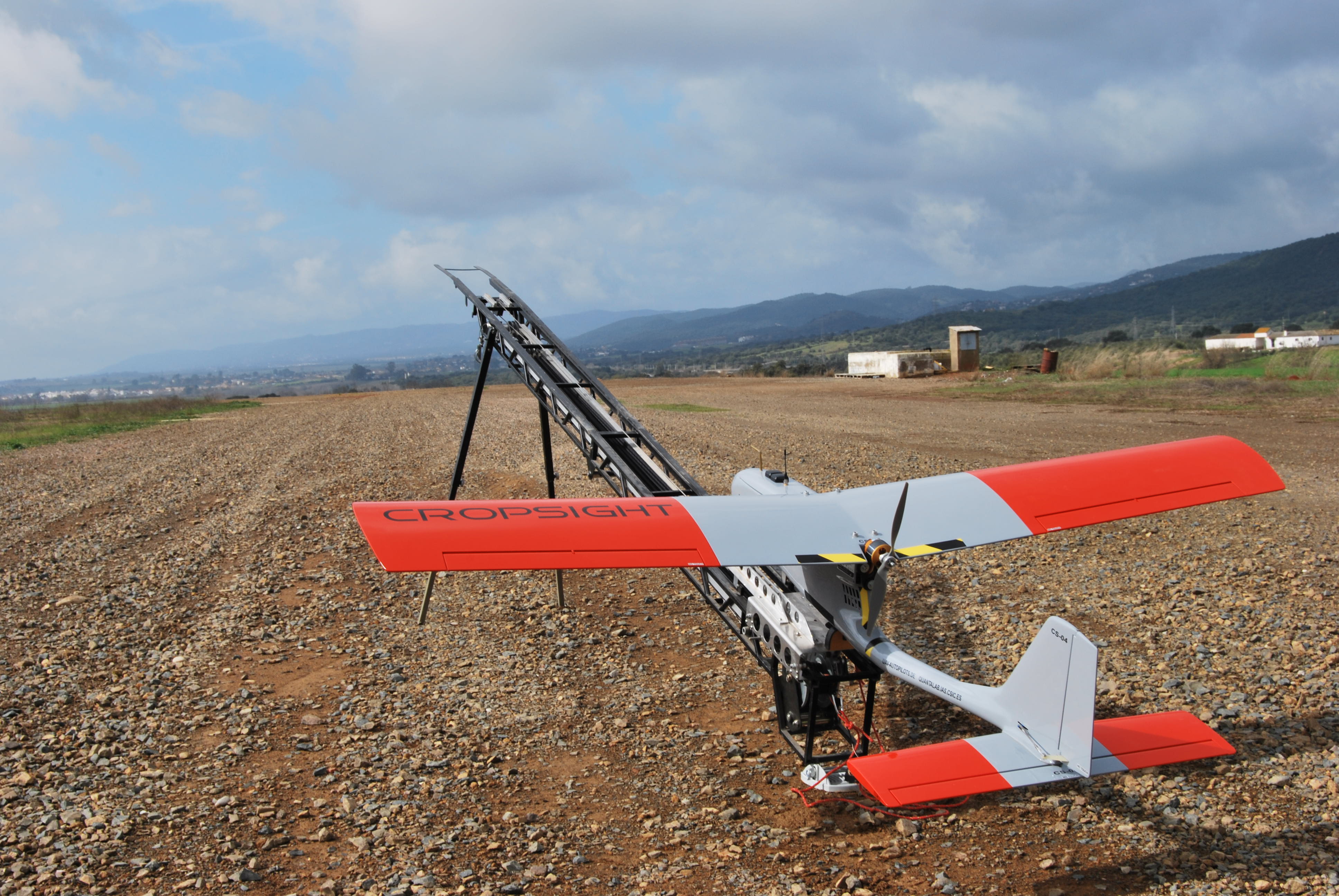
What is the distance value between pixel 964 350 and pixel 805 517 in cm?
5229

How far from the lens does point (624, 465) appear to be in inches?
Answer: 349

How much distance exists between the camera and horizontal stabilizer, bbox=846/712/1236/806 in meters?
4.75

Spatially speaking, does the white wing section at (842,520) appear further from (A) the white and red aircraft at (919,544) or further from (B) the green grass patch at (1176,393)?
(B) the green grass patch at (1176,393)

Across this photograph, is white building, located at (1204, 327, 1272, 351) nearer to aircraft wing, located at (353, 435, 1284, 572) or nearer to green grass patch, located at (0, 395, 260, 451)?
aircraft wing, located at (353, 435, 1284, 572)

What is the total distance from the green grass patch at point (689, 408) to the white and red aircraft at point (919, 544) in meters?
30.1

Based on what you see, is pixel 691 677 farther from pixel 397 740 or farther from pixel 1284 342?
pixel 1284 342

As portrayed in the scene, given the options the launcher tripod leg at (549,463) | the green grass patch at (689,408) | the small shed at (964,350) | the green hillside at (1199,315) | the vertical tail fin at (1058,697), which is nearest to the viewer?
the vertical tail fin at (1058,697)

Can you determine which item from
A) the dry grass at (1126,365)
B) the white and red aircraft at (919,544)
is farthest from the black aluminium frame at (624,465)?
the dry grass at (1126,365)

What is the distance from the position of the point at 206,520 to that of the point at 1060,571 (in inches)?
649

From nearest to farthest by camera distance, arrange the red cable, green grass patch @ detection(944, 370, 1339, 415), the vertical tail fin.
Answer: the vertical tail fin, the red cable, green grass patch @ detection(944, 370, 1339, 415)

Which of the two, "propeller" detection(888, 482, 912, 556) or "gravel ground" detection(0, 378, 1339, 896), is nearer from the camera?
"propeller" detection(888, 482, 912, 556)

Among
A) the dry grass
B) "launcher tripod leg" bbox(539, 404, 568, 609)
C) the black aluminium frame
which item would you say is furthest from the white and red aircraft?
the dry grass

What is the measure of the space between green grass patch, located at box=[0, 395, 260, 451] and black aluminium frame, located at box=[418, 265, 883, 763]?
3104 cm

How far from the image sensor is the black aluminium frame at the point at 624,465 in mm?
6234
